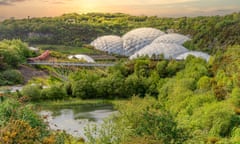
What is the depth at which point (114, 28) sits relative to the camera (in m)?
89.4

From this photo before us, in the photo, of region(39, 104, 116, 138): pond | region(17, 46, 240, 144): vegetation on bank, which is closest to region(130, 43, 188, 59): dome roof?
region(17, 46, 240, 144): vegetation on bank

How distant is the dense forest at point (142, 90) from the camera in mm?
13742

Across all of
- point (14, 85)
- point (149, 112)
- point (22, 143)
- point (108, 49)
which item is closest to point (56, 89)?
point (14, 85)

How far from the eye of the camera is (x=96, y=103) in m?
36.3

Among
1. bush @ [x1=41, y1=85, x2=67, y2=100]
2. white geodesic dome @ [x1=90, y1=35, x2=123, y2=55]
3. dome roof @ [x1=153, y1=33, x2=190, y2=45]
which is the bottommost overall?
white geodesic dome @ [x1=90, y1=35, x2=123, y2=55]

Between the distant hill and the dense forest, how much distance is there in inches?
6.8

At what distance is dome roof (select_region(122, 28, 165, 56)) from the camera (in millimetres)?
68600

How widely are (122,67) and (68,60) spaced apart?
13.1m

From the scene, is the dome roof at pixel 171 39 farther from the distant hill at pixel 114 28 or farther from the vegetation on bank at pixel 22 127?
the vegetation on bank at pixel 22 127

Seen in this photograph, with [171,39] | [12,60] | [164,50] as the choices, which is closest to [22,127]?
[12,60]

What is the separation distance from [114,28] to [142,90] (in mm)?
50876

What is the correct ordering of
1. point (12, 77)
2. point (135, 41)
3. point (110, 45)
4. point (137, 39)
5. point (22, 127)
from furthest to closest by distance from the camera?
point (137, 39) → point (135, 41) → point (110, 45) → point (12, 77) → point (22, 127)

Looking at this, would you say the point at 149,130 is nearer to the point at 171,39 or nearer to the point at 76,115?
the point at 76,115

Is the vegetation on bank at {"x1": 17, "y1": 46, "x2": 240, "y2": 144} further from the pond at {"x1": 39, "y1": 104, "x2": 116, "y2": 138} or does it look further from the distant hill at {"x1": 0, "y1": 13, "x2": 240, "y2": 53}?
the distant hill at {"x1": 0, "y1": 13, "x2": 240, "y2": 53}
